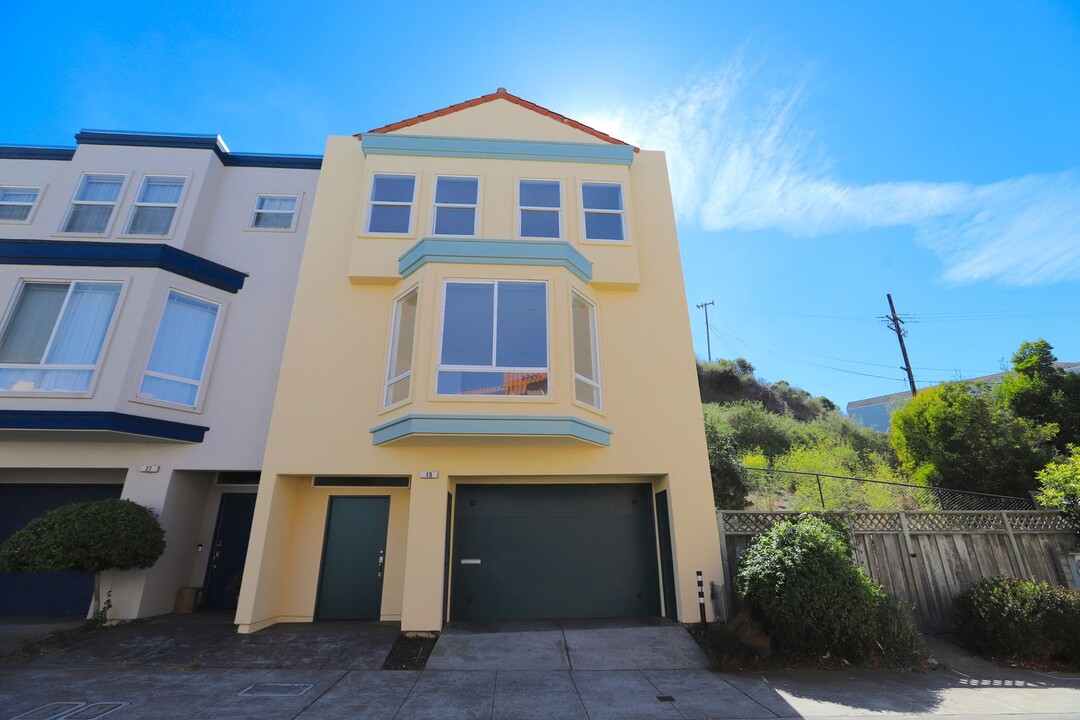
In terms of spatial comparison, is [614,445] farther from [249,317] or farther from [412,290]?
[249,317]

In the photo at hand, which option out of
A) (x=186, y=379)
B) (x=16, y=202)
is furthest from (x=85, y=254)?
(x=16, y=202)

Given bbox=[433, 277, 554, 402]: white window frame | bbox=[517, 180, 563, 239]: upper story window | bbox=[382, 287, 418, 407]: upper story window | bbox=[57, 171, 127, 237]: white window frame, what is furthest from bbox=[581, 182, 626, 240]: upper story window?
bbox=[57, 171, 127, 237]: white window frame

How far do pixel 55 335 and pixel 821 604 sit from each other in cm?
1404

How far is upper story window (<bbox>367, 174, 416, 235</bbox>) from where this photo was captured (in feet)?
34.0

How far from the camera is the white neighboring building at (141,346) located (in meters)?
8.88

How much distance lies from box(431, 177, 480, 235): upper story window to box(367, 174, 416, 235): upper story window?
571mm

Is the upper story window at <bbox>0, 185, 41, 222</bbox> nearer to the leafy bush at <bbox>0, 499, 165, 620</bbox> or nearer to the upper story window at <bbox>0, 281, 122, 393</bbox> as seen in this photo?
the upper story window at <bbox>0, 281, 122, 393</bbox>

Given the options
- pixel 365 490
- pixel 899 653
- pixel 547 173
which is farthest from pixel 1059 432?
pixel 365 490

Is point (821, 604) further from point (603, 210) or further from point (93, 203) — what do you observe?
point (93, 203)

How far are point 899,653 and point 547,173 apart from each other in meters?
10.8

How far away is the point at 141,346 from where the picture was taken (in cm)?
916

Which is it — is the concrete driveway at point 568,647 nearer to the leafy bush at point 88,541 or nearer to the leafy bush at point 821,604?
the leafy bush at point 821,604

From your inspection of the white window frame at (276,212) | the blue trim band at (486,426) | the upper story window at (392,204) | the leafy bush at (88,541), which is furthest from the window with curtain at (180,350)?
the blue trim band at (486,426)

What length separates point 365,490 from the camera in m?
9.41
